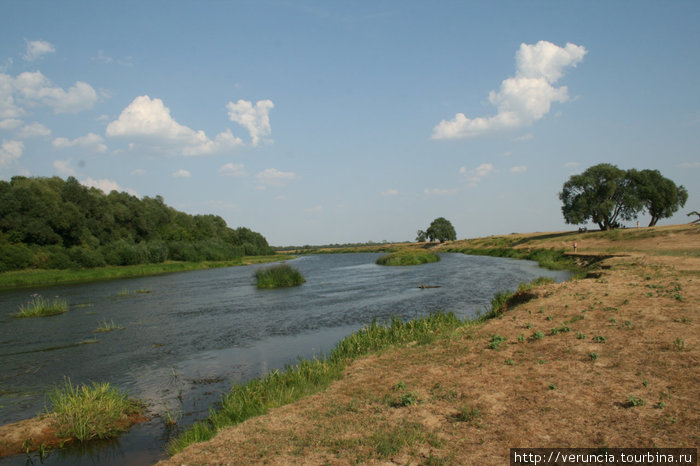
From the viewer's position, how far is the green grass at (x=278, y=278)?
41.7 metres

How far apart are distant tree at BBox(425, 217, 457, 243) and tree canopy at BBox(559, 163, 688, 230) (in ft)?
213

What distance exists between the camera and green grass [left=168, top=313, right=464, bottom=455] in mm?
9141

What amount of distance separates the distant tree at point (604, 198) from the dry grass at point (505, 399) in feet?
208

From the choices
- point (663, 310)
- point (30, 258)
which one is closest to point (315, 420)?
point (663, 310)

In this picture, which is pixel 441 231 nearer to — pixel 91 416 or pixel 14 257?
pixel 14 257

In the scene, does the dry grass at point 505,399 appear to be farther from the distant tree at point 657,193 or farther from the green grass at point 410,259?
the distant tree at point 657,193

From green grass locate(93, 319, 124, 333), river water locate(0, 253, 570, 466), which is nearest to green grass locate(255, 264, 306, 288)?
river water locate(0, 253, 570, 466)

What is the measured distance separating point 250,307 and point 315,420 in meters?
22.0

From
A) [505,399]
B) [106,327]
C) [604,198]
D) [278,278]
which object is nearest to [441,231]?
[604,198]

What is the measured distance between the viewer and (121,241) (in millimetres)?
71875

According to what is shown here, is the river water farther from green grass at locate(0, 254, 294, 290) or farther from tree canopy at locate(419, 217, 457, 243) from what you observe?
tree canopy at locate(419, 217, 457, 243)

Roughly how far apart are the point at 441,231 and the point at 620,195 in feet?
236

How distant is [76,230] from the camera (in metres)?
67.3

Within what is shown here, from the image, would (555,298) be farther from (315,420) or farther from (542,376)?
(315,420)
